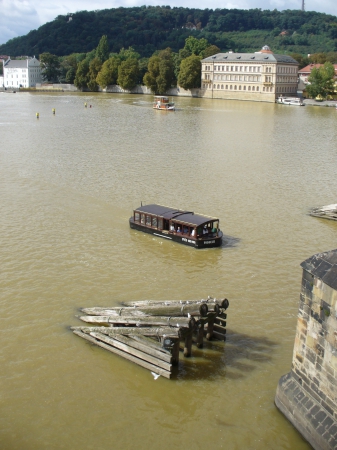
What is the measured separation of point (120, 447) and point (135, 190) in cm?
2499

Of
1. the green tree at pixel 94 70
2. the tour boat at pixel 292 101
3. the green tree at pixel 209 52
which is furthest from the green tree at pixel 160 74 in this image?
the tour boat at pixel 292 101

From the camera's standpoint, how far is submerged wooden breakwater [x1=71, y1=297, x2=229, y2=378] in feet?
51.8

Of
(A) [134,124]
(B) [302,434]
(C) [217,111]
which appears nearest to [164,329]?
(B) [302,434]

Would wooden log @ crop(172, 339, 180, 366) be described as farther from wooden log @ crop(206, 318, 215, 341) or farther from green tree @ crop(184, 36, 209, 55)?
green tree @ crop(184, 36, 209, 55)

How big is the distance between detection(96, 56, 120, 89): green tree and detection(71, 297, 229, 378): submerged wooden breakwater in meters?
138

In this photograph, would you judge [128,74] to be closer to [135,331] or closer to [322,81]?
[322,81]

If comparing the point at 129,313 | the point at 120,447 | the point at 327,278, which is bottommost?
the point at 120,447

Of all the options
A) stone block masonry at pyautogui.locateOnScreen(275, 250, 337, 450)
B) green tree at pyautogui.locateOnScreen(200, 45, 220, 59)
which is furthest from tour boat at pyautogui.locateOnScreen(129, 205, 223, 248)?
green tree at pyautogui.locateOnScreen(200, 45, 220, 59)

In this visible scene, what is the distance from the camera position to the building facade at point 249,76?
123 metres

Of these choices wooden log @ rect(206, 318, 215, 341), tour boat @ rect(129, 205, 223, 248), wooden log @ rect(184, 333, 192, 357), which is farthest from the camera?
tour boat @ rect(129, 205, 223, 248)

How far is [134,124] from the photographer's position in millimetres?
76375

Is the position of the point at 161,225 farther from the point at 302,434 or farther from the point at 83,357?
the point at 302,434

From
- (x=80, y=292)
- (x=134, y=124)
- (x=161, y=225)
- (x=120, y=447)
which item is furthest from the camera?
(x=134, y=124)

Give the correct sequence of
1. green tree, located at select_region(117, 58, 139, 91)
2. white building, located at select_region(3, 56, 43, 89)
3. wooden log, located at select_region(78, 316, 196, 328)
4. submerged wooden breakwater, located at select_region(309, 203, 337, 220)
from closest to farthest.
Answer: wooden log, located at select_region(78, 316, 196, 328)
submerged wooden breakwater, located at select_region(309, 203, 337, 220)
green tree, located at select_region(117, 58, 139, 91)
white building, located at select_region(3, 56, 43, 89)
